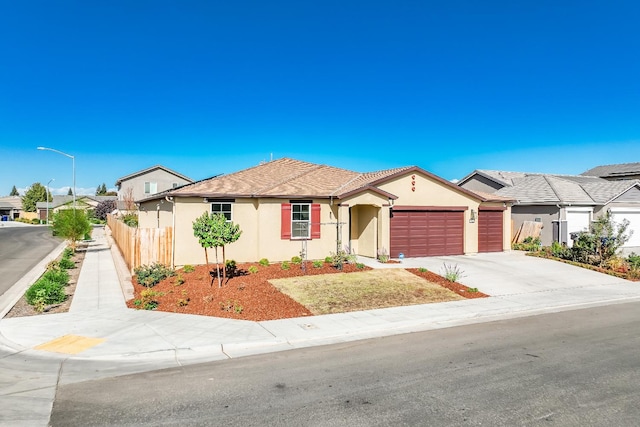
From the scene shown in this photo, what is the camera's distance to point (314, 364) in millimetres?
7691

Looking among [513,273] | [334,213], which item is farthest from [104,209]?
[513,273]

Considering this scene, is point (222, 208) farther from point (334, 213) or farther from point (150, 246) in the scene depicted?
point (334, 213)

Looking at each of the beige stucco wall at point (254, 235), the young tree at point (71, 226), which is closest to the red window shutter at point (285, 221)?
the beige stucco wall at point (254, 235)

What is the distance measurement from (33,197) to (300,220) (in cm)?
9898

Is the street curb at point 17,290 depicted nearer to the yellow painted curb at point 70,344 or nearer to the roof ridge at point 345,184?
the yellow painted curb at point 70,344

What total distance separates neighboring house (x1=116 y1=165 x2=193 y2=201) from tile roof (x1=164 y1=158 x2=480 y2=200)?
38.2 meters

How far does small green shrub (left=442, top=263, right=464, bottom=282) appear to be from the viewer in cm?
1560

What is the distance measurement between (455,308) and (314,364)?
20.0 ft

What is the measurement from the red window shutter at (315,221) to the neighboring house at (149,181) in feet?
140

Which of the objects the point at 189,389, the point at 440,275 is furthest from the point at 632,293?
the point at 189,389

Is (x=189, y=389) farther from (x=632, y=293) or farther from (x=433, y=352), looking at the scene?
(x=632, y=293)

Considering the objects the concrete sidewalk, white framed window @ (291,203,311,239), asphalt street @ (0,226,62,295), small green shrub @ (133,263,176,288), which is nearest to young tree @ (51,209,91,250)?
asphalt street @ (0,226,62,295)

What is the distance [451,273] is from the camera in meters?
16.3

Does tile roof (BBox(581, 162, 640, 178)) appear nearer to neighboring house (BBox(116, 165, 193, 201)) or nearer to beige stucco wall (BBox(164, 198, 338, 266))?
beige stucco wall (BBox(164, 198, 338, 266))
